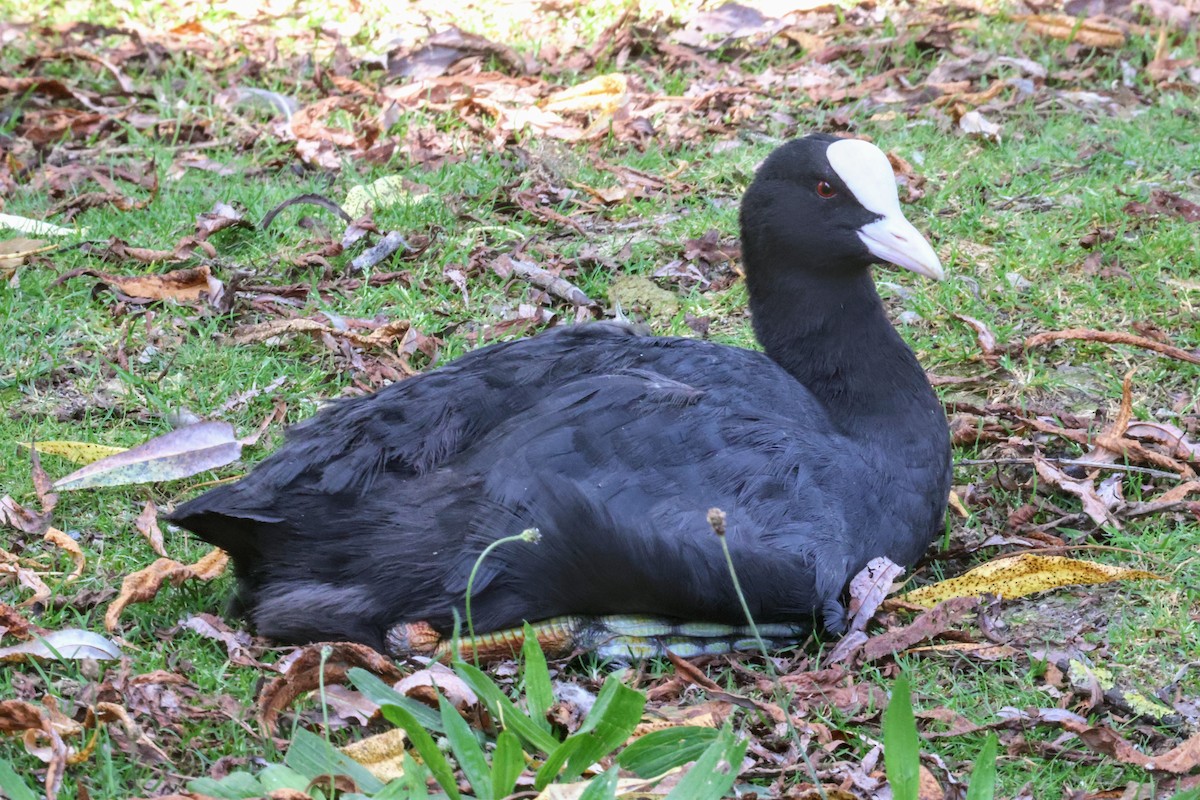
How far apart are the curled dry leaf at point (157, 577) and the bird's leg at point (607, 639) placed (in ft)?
2.09

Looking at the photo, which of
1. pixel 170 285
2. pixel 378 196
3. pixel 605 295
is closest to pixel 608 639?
pixel 605 295

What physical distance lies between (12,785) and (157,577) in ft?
3.52

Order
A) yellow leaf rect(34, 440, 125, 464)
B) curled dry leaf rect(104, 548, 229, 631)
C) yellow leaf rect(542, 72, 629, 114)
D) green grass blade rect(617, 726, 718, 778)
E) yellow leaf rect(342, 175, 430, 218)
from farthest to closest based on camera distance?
yellow leaf rect(542, 72, 629, 114) < yellow leaf rect(342, 175, 430, 218) < yellow leaf rect(34, 440, 125, 464) < curled dry leaf rect(104, 548, 229, 631) < green grass blade rect(617, 726, 718, 778)

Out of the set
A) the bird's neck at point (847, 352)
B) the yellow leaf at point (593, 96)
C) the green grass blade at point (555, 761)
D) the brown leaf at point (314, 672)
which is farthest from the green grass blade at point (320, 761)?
the yellow leaf at point (593, 96)

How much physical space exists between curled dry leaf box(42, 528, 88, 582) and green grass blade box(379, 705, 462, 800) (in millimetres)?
1578

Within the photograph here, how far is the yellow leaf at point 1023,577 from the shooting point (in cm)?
379

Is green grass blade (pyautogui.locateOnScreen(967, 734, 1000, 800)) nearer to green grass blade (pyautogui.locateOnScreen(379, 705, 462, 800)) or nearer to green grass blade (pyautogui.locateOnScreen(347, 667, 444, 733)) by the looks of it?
green grass blade (pyautogui.locateOnScreen(379, 705, 462, 800))

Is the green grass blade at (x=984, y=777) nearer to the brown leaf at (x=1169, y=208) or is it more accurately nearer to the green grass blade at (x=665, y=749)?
the green grass blade at (x=665, y=749)

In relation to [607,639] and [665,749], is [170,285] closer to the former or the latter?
[607,639]

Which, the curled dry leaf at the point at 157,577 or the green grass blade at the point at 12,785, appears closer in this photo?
the green grass blade at the point at 12,785

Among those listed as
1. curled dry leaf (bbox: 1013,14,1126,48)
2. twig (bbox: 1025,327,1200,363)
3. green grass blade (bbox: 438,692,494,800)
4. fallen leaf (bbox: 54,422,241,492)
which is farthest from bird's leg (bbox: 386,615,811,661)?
curled dry leaf (bbox: 1013,14,1126,48)

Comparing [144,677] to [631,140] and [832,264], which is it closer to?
[832,264]

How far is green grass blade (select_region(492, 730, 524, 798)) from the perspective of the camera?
2.68 meters

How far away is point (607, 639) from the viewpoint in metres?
3.65
